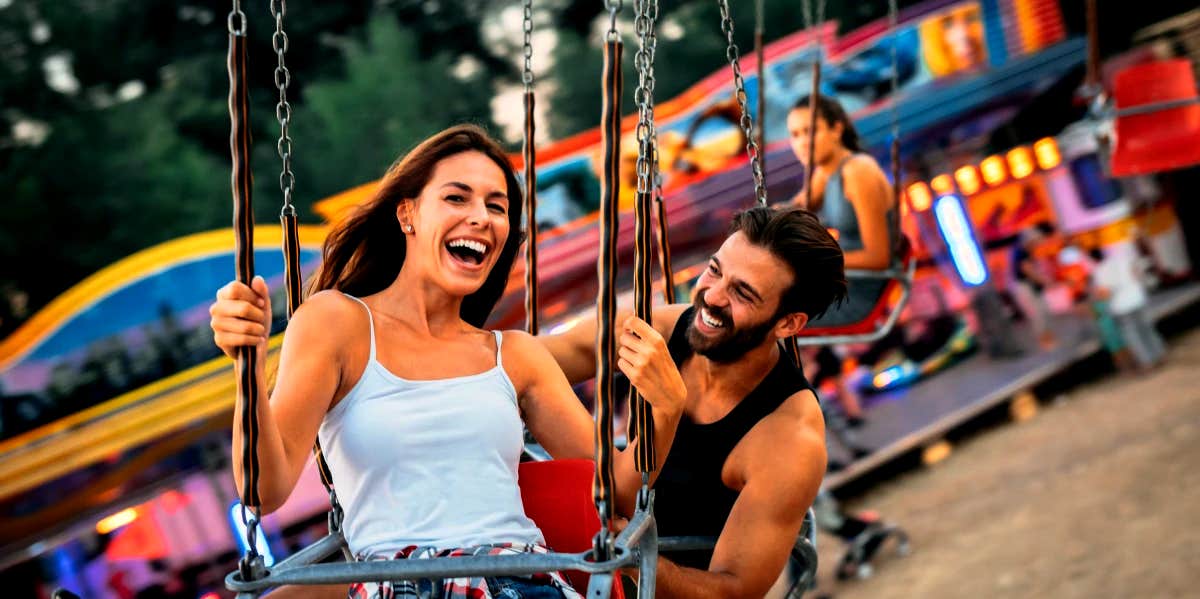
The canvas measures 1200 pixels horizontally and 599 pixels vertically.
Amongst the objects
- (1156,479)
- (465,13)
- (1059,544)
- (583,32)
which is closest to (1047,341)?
(1156,479)

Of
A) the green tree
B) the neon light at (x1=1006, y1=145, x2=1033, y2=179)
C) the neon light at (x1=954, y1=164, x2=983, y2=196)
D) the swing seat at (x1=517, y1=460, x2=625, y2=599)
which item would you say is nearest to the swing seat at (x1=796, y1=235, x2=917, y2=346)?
the swing seat at (x1=517, y1=460, x2=625, y2=599)

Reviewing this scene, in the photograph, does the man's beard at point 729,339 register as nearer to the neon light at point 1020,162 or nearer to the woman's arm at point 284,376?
the woman's arm at point 284,376

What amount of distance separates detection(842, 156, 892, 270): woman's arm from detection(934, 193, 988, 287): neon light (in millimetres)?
3668

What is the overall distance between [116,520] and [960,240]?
4539 mm

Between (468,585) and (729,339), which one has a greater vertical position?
(729,339)

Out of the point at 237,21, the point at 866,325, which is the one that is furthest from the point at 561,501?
the point at 866,325

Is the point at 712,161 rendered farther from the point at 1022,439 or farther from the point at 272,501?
the point at 272,501

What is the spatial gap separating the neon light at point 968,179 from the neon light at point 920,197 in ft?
0.69

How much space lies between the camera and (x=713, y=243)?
584 cm

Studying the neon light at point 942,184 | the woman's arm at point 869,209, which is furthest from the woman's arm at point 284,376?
the neon light at point 942,184

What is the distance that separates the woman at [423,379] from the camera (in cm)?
138

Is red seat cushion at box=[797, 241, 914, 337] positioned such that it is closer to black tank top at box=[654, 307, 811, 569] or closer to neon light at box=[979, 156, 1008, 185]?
black tank top at box=[654, 307, 811, 569]

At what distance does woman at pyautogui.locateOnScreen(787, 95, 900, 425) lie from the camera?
9.87 feet

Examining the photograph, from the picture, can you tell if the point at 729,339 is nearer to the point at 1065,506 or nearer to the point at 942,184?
the point at 1065,506
